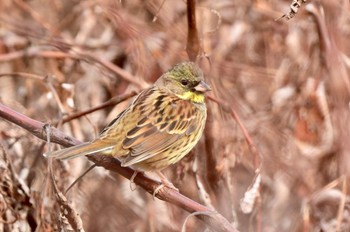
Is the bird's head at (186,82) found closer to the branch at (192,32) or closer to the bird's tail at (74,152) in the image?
the branch at (192,32)

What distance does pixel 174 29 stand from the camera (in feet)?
15.9

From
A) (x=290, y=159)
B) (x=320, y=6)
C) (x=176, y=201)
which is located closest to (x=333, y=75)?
(x=320, y=6)

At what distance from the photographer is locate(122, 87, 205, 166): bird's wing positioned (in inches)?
130

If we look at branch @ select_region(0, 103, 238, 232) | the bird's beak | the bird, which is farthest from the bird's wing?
branch @ select_region(0, 103, 238, 232)

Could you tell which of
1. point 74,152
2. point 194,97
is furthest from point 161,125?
point 74,152

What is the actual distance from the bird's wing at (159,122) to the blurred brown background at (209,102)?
0.64ft

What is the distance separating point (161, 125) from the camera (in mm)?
3461

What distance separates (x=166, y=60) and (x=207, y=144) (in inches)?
47.9

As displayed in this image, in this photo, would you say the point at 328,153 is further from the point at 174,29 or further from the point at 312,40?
the point at 174,29

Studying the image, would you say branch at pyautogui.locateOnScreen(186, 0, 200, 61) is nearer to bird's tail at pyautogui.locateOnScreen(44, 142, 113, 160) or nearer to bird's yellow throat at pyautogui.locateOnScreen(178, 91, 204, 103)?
bird's yellow throat at pyautogui.locateOnScreen(178, 91, 204, 103)

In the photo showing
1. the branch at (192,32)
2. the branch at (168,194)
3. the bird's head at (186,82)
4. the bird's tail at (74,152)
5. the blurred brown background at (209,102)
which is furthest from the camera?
the blurred brown background at (209,102)

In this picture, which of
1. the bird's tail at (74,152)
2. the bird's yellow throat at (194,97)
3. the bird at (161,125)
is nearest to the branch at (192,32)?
the bird at (161,125)

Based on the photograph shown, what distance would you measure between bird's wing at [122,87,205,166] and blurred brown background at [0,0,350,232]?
7.7 inches

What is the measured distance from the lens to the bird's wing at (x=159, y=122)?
329 cm
